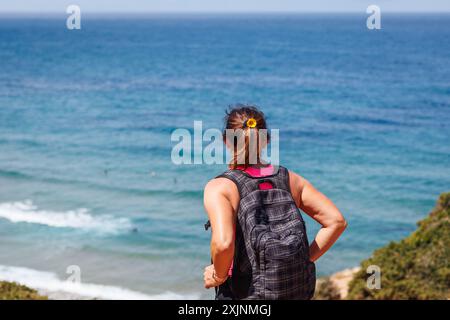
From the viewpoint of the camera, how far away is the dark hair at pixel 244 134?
11.0ft

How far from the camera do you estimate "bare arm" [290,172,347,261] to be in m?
3.43

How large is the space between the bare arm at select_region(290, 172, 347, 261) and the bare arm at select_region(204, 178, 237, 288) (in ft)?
1.38

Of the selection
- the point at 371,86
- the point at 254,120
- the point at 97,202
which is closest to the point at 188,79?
the point at 371,86

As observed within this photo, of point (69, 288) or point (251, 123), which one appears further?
point (69, 288)

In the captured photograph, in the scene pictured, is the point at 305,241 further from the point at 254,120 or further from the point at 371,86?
the point at 371,86

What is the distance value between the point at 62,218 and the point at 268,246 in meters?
28.3

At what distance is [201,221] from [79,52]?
304 ft

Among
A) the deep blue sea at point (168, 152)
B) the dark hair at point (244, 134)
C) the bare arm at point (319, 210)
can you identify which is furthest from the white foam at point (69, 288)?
the dark hair at point (244, 134)

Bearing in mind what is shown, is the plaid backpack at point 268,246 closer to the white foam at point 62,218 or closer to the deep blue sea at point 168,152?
the deep blue sea at point 168,152

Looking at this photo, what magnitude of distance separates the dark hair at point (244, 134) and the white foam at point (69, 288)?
55.0 feet

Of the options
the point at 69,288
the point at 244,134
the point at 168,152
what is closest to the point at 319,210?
the point at 244,134

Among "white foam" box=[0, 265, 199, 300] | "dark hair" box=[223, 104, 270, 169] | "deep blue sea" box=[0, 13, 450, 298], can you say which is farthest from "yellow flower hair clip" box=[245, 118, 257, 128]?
"deep blue sea" box=[0, 13, 450, 298]

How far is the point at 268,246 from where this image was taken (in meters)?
3.15

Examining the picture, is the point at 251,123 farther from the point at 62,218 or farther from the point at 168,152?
the point at 168,152
